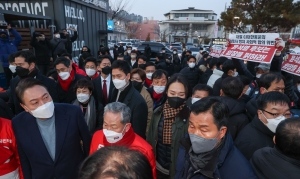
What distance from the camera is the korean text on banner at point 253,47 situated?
3.67 meters

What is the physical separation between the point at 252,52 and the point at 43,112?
374 cm

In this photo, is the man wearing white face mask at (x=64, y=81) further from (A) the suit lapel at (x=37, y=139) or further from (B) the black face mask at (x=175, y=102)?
(B) the black face mask at (x=175, y=102)

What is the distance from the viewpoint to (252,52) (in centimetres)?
405

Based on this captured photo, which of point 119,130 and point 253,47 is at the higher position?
point 253,47

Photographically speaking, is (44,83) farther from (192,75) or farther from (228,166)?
(192,75)

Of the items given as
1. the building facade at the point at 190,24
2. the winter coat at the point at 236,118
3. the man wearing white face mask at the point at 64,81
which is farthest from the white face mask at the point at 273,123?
the building facade at the point at 190,24

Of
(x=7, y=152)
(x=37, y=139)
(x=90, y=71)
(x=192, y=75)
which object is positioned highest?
(x=90, y=71)

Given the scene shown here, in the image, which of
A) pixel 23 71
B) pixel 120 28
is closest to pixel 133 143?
pixel 23 71

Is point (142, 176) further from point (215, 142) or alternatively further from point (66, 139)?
point (66, 139)

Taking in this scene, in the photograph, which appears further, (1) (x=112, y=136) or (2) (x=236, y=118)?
(2) (x=236, y=118)

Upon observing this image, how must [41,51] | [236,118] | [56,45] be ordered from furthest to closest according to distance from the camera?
[56,45]
[41,51]
[236,118]

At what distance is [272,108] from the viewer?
1.98m

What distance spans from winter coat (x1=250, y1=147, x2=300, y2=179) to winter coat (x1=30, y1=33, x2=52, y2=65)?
7026 millimetres

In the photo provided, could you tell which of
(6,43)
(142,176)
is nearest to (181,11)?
(6,43)
